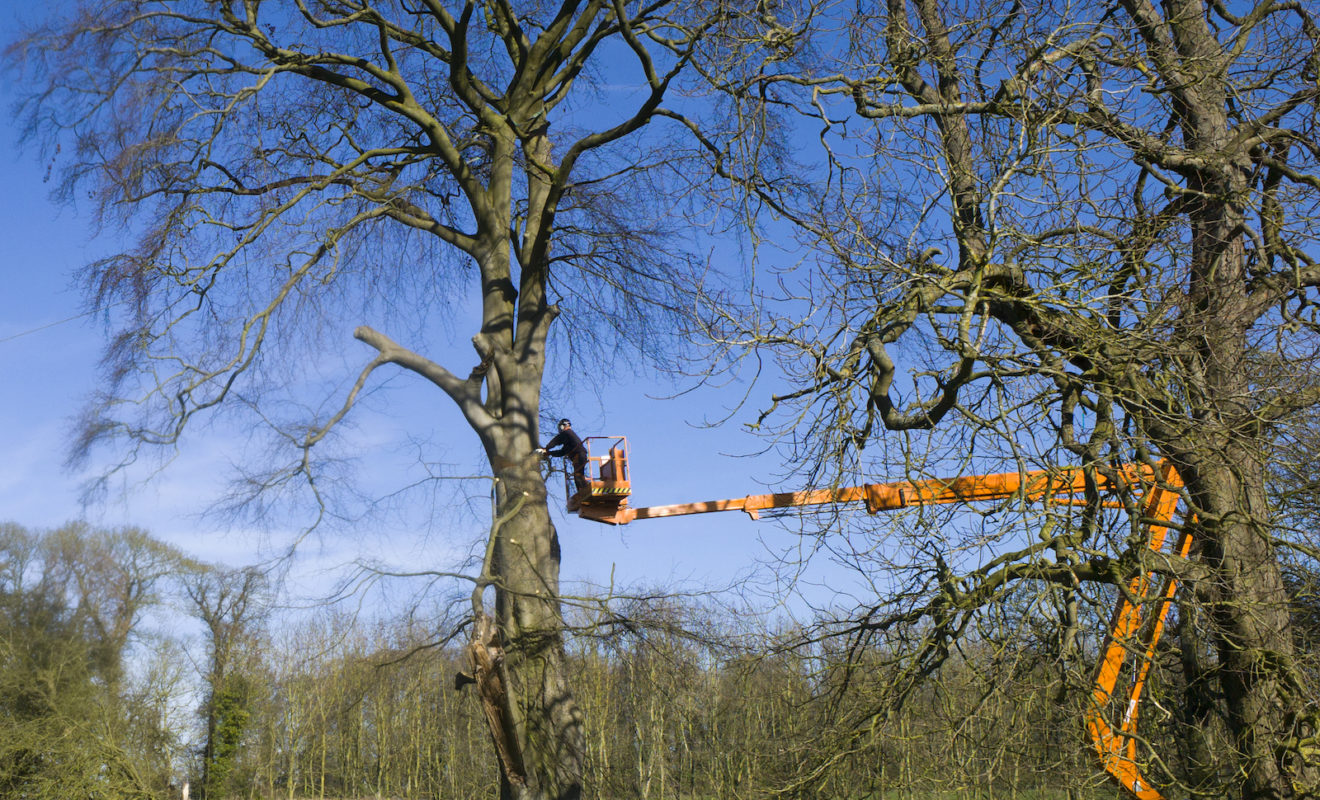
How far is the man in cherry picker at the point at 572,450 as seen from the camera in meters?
9.89

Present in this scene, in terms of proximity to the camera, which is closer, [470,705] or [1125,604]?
[1125,604]

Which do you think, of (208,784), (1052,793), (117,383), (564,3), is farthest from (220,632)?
(1052,793)

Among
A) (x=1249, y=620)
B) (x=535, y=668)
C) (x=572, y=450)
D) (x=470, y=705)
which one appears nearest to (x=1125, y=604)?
(x=1249, y=620)

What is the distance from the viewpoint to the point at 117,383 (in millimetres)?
8625

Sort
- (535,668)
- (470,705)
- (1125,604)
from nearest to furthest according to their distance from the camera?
(1125,604) → (535,668) → (470,705)

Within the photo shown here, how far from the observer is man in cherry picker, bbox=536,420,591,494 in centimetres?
989

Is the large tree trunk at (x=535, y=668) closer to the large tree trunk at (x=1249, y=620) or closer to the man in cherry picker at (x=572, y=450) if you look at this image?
the man in cherry picker at (x=572, y=450)

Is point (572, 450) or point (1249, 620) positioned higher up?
point (572, 450)

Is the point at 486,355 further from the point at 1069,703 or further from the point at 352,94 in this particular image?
the point at 1069,703

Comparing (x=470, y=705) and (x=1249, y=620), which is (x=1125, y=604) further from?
(x=470, y=705)

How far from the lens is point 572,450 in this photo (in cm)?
1001

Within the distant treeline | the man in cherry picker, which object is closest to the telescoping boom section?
the distant treeline

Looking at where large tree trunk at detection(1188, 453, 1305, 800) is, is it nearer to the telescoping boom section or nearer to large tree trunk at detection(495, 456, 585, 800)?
the telescoping boom section

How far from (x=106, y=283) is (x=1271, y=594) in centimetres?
853
